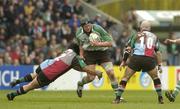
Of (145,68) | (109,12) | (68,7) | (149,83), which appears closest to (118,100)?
(145,68)

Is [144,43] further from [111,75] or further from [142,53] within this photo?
[111,75]

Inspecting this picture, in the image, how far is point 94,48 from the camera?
21750mm

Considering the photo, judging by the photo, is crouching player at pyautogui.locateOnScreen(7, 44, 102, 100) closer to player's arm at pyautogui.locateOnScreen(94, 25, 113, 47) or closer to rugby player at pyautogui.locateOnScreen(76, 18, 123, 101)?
rugby player at pyautogui.locateOnScreen(76, 18, 123, 101)

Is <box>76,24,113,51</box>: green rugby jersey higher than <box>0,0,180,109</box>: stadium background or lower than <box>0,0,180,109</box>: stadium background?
higher

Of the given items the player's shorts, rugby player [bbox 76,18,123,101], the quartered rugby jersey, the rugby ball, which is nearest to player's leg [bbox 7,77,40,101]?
the player's shorts

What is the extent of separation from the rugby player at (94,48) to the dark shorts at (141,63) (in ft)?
4.03

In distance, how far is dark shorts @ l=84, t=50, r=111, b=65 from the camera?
2169cm

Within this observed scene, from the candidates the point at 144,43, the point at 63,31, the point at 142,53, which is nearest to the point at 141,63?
the point at 142,53

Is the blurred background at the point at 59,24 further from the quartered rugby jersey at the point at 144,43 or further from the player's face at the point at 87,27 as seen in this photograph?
the quartered rugby jersey at the point at 144,43

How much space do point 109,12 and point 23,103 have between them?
19.4 metres

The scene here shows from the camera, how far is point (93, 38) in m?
20.6

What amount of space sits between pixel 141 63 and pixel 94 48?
2781mm

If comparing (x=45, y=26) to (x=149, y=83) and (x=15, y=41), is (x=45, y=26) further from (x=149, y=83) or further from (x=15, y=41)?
(x=149, y=83)

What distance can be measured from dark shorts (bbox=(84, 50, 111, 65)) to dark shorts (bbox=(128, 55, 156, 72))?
2409mm
